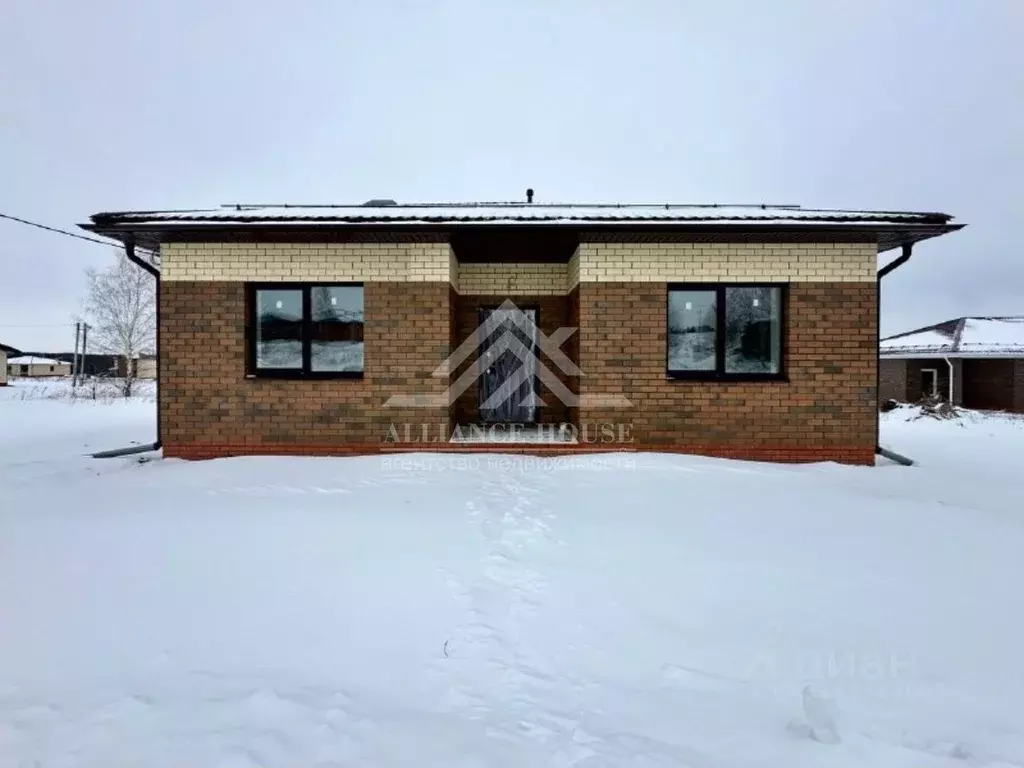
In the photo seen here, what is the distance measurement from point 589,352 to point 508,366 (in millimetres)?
2120

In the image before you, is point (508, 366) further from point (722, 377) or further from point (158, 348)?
point (158, 348)

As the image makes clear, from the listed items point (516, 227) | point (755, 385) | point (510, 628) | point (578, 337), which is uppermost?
point (516, 227)

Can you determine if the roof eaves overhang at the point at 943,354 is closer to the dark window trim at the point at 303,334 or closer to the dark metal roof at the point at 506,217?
the dark metal roof at the point at 506,217

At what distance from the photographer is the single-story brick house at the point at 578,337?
19.9 feet

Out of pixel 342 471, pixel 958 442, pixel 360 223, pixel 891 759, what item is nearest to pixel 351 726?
pixel 891 759

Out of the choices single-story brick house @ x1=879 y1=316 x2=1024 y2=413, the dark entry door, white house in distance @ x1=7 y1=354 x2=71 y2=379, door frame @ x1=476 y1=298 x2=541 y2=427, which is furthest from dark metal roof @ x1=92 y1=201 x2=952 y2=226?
white house in distance @ x1=7 y1=354 x2=71 y2=379

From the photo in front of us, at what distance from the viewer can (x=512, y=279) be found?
7.73 m

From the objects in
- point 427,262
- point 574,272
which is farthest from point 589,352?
point 427,262

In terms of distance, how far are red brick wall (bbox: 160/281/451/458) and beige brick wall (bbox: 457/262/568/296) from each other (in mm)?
1607

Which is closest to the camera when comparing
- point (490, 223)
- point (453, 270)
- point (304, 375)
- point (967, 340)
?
point (490, 223)

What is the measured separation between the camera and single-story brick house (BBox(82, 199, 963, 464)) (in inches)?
239

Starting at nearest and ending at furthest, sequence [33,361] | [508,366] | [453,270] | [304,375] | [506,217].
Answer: [506,217]
[304,375]
[453,270]
[508,366]
[33,361]

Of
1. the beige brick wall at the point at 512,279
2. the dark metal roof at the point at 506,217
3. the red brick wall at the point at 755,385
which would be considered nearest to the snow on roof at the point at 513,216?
the dark metal roof at the point at 506,217

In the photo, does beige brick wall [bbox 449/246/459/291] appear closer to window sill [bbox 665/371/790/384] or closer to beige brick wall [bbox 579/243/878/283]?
beige brick wall [bbox 579/243/878/283]
